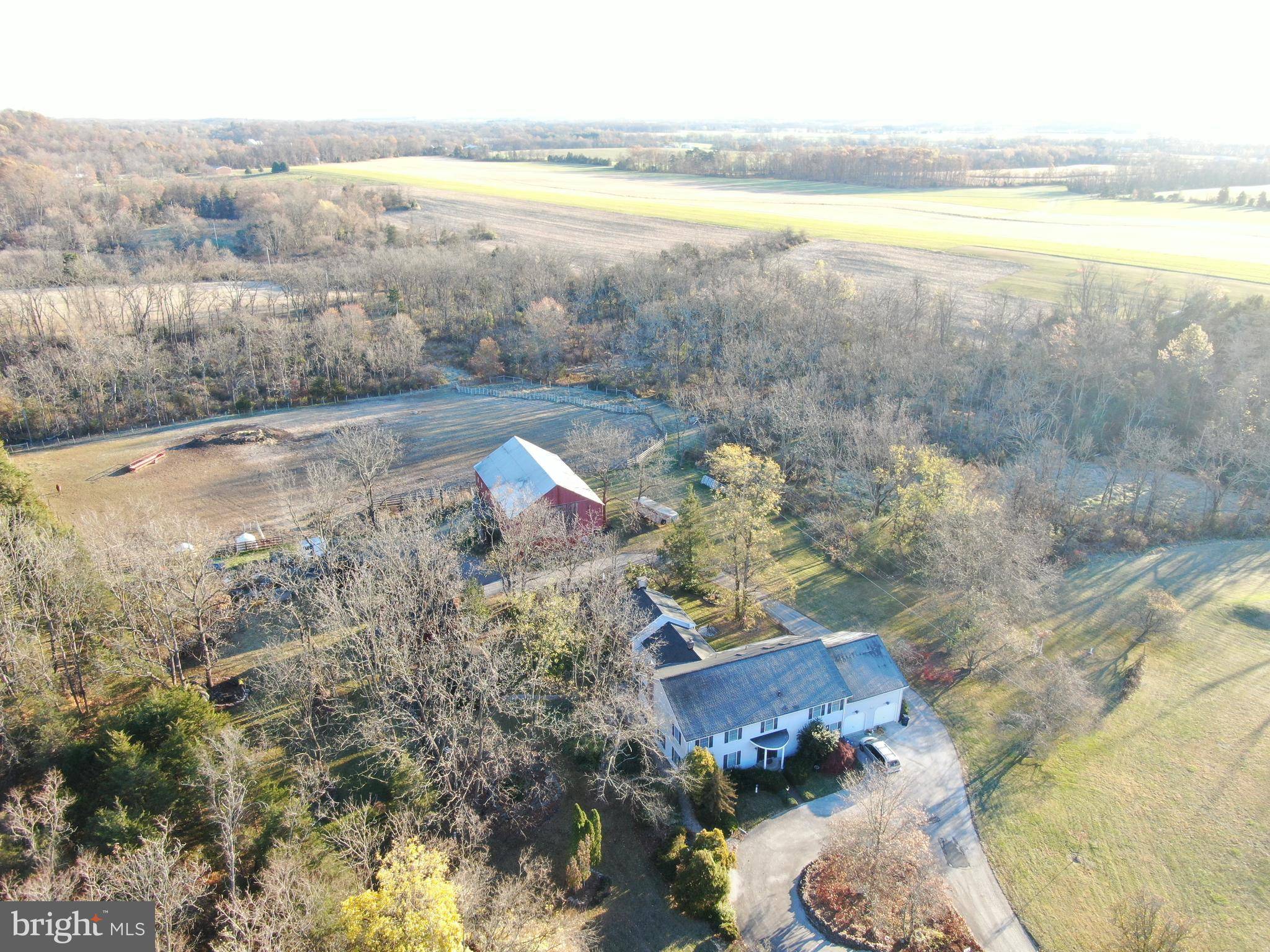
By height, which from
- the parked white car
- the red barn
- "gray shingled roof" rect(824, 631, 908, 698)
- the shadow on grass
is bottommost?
the shadow on grass

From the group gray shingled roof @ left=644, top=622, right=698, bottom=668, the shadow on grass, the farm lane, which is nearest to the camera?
the shadow on grass

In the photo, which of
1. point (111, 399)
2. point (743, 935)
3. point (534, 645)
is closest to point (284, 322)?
point (111, 399)

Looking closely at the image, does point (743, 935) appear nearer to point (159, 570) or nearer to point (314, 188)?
point (159, 570)

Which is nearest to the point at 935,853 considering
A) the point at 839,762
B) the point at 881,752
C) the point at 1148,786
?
the point at 881,752

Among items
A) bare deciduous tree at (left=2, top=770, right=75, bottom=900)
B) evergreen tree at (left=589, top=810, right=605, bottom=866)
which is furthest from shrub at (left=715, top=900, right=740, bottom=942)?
bare deciduous tree at (left=2, top=770, right=75, bottom=900)

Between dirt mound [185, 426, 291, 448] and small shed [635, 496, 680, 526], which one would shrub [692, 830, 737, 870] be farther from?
dirt mound [185, 426, 291, 448]

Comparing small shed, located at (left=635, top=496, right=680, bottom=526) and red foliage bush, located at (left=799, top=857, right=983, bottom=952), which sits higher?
small shed, located at (left=635, top=496, right=680, bottom=526)
